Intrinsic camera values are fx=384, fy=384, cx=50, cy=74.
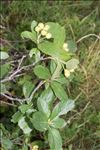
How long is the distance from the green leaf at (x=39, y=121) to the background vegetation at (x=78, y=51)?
0.38 metres

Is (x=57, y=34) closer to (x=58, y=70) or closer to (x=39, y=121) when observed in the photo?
(x=58, y=70)

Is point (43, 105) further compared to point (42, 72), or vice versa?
point (42, 72)

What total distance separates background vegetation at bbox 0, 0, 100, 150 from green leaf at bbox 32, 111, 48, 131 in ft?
1.26

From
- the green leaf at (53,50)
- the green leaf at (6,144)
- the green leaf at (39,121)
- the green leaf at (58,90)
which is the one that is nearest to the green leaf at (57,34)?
the green leaf at (53,50)

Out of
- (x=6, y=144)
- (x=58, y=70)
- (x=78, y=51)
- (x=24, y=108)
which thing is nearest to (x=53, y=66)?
(x=58, y=70)

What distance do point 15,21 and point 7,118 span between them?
62cm

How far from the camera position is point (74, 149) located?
1568 mm

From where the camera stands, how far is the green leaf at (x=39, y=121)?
3.27ft

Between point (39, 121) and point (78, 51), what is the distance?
0.87 metres

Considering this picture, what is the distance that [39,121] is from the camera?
1001 mm

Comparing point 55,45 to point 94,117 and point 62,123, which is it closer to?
point 62,123

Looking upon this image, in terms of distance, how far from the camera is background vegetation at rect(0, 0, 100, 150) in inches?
63.0

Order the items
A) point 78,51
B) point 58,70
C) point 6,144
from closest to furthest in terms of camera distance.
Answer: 1. point 58,70
2. point 6,144
3. point 78,51

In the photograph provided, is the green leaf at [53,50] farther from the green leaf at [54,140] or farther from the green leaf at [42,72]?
the green leaf at [54,140]
